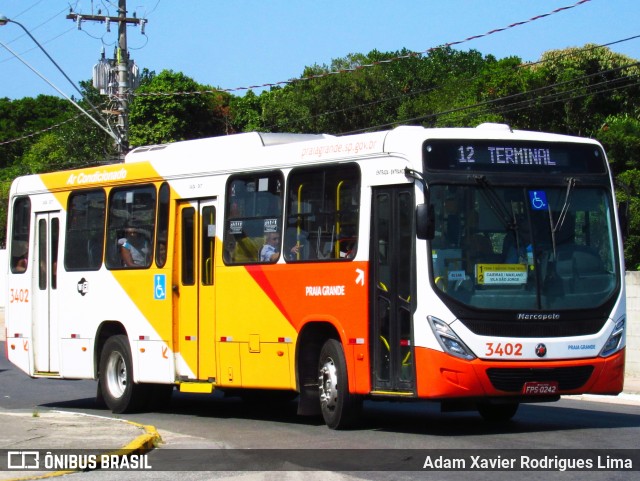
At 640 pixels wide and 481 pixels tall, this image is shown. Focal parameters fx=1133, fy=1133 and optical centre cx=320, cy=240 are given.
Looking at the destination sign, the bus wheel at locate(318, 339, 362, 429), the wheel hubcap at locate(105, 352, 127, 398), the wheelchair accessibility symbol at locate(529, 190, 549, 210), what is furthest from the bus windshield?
the wheel hubcap at locate(105, 352, 127, 398)

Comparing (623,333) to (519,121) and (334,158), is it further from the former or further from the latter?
(519,121)

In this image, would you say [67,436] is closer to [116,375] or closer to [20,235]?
[116,375]

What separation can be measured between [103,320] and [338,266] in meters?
5.30

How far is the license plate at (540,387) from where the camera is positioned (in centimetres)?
1145

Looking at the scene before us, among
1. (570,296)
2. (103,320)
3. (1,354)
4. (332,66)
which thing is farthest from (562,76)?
(570,296)

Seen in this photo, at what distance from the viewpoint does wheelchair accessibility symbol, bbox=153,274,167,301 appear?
1535 cm

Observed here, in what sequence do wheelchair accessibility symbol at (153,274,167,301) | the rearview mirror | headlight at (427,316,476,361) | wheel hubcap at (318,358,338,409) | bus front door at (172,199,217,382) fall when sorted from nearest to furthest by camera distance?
1. the rearview mirror
2. headlight at (427,316,476,361)
3. wheel hubcap at (318,358,338,409)
4. bus front door at (172,199,217,382)
5. wheelchair accessibility symbol at (153,274,167,301)

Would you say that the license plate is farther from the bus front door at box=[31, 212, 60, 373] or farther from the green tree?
the green tree

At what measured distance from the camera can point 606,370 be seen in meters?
11.8

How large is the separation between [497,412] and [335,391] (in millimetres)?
2210

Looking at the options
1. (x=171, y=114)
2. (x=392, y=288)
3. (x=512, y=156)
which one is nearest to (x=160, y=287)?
(x=392, y=288)

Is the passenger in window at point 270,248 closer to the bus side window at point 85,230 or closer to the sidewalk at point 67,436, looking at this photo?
the sidewalk at point 67,436

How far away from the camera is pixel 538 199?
11.9 m

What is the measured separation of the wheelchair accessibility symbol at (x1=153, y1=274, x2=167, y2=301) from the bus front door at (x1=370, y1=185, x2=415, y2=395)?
4.24m
